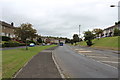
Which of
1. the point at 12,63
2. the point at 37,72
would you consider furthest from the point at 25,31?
the point at 37,72

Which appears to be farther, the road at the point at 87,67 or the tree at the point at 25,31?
the tree at the point at 25,31

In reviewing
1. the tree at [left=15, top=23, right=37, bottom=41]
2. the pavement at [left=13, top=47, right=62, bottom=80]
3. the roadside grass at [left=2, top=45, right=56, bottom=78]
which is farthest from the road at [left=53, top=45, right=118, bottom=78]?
the tree at [left=15, top=23, right=37, bottom=41]

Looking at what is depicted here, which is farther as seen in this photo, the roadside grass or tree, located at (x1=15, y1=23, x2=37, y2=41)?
tree, located at (x1=15, y1=23, x2=37, y2=41)

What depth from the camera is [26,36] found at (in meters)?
29.5

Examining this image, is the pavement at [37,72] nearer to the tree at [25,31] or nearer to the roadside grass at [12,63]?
the roadside grass at [12,63]

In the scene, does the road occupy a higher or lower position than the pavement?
lower

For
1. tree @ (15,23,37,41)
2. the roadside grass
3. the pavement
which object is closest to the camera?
the pavement

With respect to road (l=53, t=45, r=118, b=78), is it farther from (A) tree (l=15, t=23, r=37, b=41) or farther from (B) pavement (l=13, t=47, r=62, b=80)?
(A) tree (l=15, t=23, r=37, b=41)

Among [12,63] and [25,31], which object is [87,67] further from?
[25,31]

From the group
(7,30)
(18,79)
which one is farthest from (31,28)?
(7,30)

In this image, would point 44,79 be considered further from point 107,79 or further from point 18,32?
point 18,32

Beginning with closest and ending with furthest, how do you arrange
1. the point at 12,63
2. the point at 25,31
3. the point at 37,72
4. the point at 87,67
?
the point at 37,72 < the point at 87,67 < the point at 12,63 < the point at 25,31

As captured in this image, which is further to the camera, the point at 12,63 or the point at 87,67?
the point at 12,63

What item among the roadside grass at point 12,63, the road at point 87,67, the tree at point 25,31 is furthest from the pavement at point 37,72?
the tree at point 25,31
